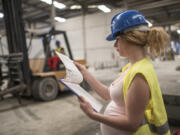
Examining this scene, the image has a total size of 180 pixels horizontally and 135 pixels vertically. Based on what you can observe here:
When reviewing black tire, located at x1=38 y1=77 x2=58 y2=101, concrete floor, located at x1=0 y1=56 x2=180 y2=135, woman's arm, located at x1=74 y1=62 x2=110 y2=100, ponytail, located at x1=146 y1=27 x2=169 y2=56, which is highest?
ponytail, located at x1=146 y1=27 x2=169 y2=56

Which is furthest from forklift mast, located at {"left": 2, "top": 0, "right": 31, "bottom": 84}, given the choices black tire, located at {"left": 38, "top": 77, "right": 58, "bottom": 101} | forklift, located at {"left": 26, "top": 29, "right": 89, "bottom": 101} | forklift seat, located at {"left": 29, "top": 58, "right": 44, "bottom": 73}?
forklift seat, located at {"left": 29, "top": 58, "right": 44, "bottom": 73}

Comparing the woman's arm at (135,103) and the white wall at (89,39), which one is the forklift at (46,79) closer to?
the woman's arm at (135,103)

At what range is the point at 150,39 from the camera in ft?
3.12

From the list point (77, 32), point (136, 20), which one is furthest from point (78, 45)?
point (136, 20)

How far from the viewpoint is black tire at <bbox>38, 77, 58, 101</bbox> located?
5465mm

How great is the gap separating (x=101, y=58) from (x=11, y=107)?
12410 millimetres

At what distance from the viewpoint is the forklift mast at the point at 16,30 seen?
17.4 feet

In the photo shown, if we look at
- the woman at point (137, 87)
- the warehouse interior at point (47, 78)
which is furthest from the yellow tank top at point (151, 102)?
the warehouse interior at point (47, 78)

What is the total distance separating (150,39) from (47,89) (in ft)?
17.2

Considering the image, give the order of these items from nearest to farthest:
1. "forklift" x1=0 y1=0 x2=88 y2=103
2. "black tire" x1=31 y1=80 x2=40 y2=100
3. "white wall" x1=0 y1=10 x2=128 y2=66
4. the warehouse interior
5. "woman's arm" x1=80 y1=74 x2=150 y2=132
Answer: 1. "woman's arm" x1=80 y1=74 x2=150 y2=132
2. the warehouse interior
3. "forklift" x1=0 y1=0 x2=88 y2=103
4. "black tire" x1=31 y1=80 x2=40 y2=100
5. "white wall" x1=0 y1=10 x2=128 y2=66

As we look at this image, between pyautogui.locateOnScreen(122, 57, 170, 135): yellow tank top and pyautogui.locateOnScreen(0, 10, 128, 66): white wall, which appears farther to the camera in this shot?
pyautogui.locateOnScreen(0, 10, 128, 66): white wall

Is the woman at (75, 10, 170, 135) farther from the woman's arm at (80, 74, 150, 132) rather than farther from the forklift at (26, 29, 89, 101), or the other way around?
the forklift at (26, 29, 89, 101)

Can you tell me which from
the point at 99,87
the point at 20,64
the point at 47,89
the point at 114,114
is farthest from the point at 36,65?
the point at 114,114

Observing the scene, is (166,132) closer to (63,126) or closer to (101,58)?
(63,126)
